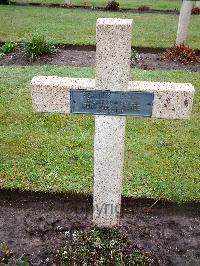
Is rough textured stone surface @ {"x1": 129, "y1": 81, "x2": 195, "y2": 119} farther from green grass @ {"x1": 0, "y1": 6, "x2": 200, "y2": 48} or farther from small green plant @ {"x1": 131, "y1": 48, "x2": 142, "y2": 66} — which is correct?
green grass @ {"x1": 0, "y1": 6, "x2": 200, "y2": 48}

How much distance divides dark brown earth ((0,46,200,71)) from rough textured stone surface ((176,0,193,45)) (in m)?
0.70

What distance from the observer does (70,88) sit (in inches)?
124

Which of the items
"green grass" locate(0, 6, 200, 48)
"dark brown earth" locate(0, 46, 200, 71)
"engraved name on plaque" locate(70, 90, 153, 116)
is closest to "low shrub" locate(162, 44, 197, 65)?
"dark brown earth" locate(0, 46, 200, 71)

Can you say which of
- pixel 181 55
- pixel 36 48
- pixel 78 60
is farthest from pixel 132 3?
pixel 36 48

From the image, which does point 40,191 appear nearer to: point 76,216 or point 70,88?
point 76,216

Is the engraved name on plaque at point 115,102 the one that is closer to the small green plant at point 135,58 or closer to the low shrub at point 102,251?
the low shrub at point 102,251

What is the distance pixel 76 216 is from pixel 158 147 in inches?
75.7

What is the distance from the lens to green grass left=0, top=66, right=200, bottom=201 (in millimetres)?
4863

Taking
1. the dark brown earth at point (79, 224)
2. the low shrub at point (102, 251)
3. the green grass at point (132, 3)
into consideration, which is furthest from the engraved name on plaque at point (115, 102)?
the green grass at point (132, 3)

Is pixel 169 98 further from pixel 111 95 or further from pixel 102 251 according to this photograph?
pixel 102 251

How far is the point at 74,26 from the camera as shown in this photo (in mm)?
13570

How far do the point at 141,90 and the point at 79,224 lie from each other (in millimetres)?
1802

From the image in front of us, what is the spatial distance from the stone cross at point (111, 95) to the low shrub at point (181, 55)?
6.84 meters

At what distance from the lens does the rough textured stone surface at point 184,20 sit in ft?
32.7
